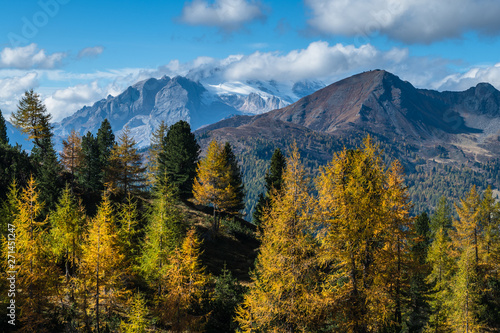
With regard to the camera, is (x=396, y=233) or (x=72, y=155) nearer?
(x=396, y=233)

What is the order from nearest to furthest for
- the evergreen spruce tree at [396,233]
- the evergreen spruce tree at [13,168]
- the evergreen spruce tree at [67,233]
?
1. the evergreen spruce tree at [396,233]
2. the evergreen spruce tree at [67,233]
3. the evergreen spruce tree at [13,168]

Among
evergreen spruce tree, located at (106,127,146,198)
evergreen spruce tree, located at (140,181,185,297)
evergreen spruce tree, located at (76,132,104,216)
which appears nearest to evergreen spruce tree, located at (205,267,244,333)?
evergreen spruce tree, located at (140,181,185,297)

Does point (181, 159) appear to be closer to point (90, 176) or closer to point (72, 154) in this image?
point (90, 176)

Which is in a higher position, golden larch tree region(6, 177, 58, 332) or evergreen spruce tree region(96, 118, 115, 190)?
evergreen spruce tree region(96, 118, 115, 190)

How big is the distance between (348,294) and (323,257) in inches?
97.8

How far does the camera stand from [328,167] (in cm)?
1886

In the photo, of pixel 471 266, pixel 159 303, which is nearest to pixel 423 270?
pixel 471 266

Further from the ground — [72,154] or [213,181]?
[72,154]

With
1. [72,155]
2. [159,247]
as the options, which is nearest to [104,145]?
[72,155]

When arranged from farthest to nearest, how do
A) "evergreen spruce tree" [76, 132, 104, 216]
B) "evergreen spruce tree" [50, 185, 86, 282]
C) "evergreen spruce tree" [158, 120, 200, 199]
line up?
"evergreen spruce tree" [158, 120, 200, 199] < "evergreen spruce tree" [76, 132, 104, 216] < "evergreen spruce tree" [50, 185, 86, 282]

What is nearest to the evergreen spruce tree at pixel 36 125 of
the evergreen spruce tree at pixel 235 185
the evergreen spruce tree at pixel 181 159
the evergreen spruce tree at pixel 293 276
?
the evergreen spruce tree at pixel 181 159

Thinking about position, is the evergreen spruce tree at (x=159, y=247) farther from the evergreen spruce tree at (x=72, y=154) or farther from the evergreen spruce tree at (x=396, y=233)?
the evergreen spruce tree at (x=72, y=154)

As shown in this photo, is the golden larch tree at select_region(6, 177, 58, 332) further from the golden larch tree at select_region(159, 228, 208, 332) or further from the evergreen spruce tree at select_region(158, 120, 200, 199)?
the evergreen spruce tree at select_region(158, 120, 200, 199)

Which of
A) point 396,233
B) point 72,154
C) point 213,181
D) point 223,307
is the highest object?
point 72,154
